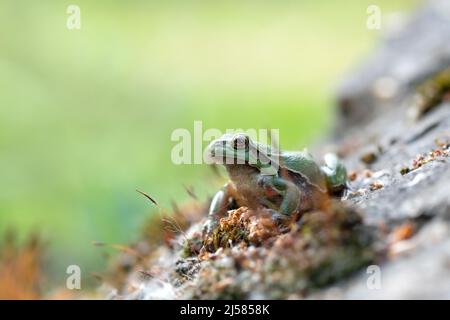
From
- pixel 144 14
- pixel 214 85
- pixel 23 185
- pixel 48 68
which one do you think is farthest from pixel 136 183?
pixel 144 14

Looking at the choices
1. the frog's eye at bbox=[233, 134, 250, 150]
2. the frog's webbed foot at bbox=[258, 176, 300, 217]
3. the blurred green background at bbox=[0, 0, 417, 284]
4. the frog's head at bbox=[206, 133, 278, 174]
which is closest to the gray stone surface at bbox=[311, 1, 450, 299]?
the frog's webbed foot at bbox=[258, 176, 300, 217]

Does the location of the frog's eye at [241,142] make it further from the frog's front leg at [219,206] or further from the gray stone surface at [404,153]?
the gray stone surface at [404,153]

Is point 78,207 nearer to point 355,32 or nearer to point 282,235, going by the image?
point 282,235

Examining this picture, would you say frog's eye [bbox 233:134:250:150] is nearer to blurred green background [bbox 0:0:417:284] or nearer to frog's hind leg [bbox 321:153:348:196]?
frog's hind leg [bbox 321:153:348:196]

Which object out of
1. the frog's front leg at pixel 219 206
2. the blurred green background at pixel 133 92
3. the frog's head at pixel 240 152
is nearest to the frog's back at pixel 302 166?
the frog's head at pixel 240 152

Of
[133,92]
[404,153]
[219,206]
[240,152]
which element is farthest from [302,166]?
[133,92]

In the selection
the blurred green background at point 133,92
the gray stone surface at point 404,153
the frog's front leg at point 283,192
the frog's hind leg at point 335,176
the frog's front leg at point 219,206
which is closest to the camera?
the gray stone surface at point 404,153
